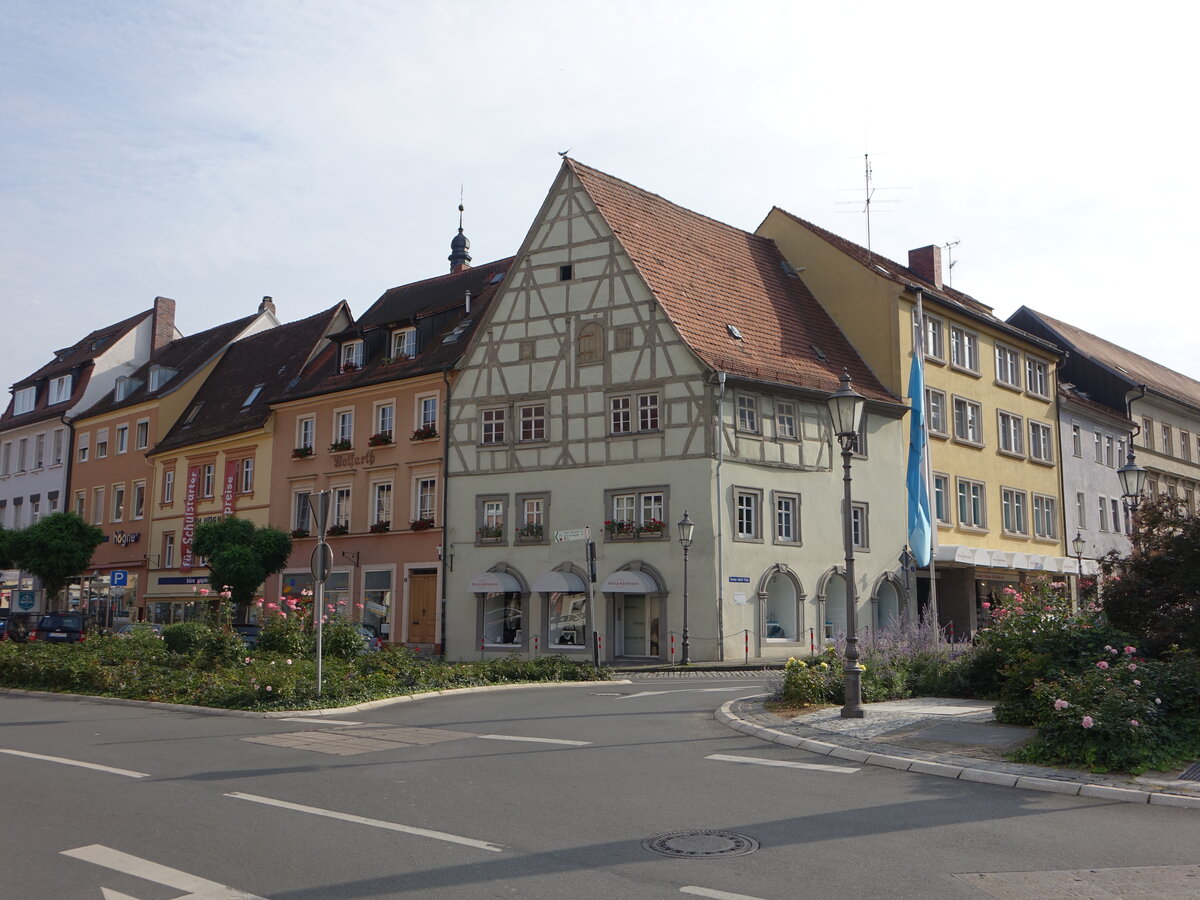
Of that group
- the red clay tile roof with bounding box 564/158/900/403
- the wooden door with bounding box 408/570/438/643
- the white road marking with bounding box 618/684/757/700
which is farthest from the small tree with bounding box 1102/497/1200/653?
the wooden door with bounding box 408/570/438/643

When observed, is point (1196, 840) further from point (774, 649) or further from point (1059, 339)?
point (1059, 339)

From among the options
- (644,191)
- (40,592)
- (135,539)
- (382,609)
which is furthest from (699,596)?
(40,592)

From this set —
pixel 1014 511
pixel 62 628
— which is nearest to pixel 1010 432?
pixel 1014 511

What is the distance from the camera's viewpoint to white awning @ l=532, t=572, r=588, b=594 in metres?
32.1

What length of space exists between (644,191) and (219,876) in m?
33.7

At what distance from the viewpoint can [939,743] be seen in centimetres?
Result: 1174

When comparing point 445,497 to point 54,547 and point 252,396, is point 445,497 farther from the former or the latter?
point 54,547

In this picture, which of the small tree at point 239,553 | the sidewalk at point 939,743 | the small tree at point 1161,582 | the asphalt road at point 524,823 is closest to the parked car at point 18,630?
the small tree at point 239,553

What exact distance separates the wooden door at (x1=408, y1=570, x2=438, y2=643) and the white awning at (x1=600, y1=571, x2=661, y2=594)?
Result: 7255mm

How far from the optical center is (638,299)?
32.7 m

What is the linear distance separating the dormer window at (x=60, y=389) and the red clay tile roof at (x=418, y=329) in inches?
777

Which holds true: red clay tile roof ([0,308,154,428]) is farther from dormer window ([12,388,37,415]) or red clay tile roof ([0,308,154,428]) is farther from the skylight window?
the skylight window

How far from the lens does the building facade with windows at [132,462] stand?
48125 millimetres

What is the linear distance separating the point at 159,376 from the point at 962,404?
3578 centimetres
